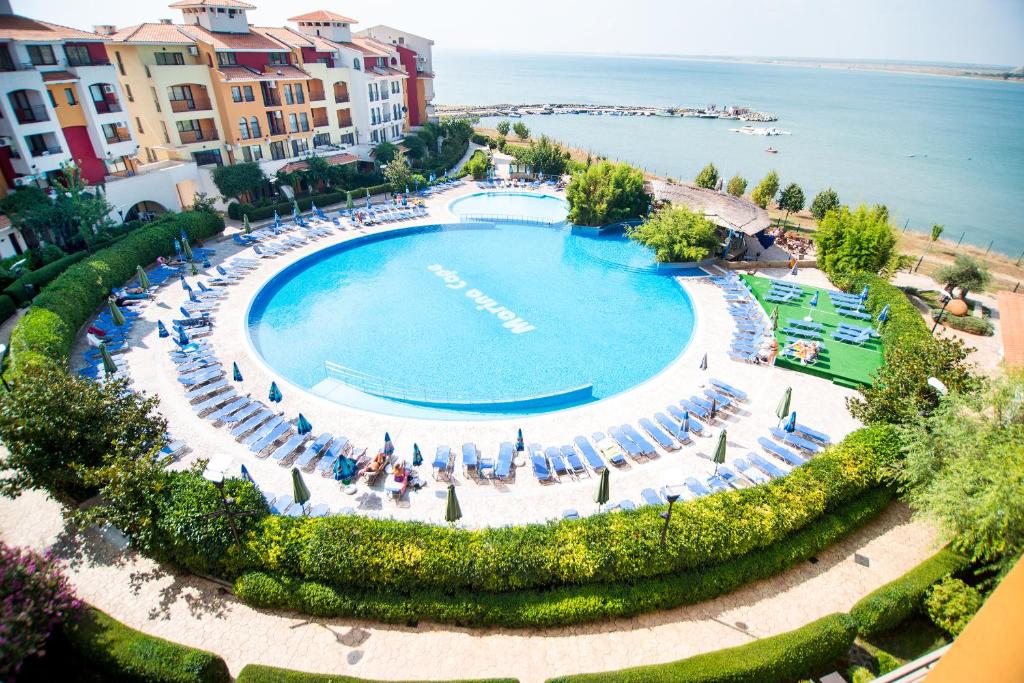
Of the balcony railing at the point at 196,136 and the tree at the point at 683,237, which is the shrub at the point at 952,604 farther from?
the balcony railing at the point at 196,136

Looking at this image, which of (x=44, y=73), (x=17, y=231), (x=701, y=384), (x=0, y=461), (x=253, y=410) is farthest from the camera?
(x=44, y=73)

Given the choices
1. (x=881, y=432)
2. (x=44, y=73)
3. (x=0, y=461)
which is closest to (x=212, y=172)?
(x=44, y=73)

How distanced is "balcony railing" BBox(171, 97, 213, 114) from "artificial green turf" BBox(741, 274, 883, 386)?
43502 millimetres

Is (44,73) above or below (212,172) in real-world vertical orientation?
above

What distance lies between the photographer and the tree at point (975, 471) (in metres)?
11.4

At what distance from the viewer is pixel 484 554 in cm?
1238

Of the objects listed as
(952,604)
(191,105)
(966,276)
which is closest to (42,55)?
(191,105)

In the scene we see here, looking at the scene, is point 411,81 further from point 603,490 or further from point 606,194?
point 603,490

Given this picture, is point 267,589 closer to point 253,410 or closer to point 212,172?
point 253,410

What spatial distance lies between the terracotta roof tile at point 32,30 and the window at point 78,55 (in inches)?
28.8

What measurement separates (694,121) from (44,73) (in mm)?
127411

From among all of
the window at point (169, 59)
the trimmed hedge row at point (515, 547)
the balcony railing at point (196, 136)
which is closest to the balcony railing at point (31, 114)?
the balcony railing at point (196, 136)

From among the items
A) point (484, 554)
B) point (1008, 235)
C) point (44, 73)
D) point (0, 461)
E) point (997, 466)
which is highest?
point (44, 73)

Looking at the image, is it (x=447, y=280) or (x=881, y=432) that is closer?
(x=881, y=432)
